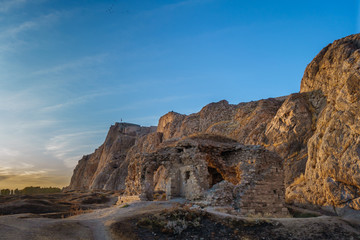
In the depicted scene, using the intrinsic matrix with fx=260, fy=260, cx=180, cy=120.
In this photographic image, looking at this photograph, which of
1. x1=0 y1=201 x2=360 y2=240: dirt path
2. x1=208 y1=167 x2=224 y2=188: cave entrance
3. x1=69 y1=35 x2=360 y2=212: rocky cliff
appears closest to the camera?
x1=0 y1=201 x2=360 y2=240: dirt path

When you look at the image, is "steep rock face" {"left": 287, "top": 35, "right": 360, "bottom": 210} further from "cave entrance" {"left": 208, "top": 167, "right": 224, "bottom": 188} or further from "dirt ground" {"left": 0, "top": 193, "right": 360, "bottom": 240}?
"dirt ground" {"left": 0, "top": 193, "right": 360, "bottom": 240}

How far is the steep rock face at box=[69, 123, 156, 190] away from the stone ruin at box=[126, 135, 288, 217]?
4530 cm

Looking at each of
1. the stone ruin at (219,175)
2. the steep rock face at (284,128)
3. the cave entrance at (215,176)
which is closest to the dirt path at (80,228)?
the stone ruin at (219,175)

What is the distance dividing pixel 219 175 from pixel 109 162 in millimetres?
57458

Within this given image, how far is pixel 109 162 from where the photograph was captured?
7362cm

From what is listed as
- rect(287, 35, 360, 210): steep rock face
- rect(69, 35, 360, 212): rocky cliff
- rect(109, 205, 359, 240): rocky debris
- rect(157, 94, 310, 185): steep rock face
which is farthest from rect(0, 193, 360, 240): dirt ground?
rect(157, 94, 310, 185): steep rock face

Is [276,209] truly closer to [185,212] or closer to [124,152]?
[185,212]

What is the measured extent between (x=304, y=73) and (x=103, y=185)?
176 ft

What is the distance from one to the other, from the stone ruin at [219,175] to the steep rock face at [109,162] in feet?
149

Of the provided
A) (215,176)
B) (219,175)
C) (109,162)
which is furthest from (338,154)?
(109,162)

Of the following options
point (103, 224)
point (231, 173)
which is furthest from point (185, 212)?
point (231, 173)

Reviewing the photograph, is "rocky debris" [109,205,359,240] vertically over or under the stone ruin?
under

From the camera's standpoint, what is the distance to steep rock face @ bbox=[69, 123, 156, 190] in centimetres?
6662

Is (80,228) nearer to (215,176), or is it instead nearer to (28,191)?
(215,176)
